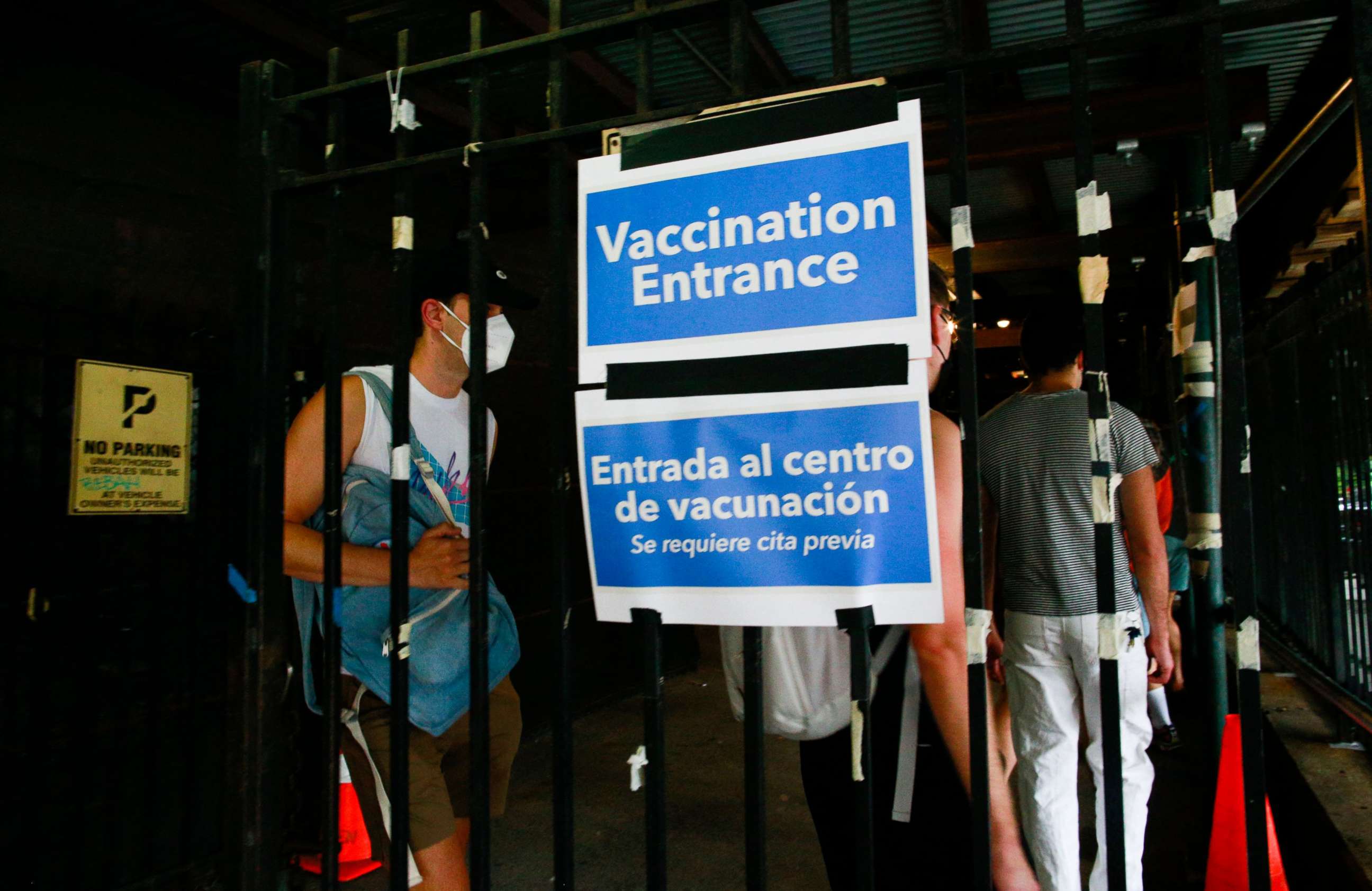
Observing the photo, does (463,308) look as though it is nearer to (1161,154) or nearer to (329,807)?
(329,807)

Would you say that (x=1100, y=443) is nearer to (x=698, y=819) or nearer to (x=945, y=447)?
(x=945, y=447)

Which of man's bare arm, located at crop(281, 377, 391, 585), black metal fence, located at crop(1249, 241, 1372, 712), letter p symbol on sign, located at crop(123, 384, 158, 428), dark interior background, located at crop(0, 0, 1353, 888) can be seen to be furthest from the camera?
black metal fence, located at crop(1249, 241, 1372, 712)

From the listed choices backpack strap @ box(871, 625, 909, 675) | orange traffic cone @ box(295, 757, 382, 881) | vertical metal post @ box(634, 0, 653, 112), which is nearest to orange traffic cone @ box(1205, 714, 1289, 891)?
backpack strap @ box(871, 625, 909, 675)

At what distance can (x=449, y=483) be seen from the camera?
2502 millimetres

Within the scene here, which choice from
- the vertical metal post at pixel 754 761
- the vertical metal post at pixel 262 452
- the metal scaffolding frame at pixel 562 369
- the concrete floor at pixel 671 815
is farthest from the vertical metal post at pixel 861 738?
the concrete floor at pixel 671 815

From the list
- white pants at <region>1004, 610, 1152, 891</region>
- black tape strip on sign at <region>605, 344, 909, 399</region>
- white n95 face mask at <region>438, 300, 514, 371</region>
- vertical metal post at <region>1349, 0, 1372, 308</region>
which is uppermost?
vertical metal post at <region>1349, 0, 1372, 308</region>

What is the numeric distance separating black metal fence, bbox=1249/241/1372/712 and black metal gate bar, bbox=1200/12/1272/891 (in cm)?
302

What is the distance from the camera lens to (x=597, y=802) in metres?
4.60

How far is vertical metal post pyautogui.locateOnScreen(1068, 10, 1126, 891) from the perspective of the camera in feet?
4.45

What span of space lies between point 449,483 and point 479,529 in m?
0.82

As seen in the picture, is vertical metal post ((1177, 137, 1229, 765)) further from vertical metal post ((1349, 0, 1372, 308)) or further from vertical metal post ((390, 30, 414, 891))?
vertical metal post ((390, 30, 414, 891))

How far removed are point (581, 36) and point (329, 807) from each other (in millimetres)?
1699

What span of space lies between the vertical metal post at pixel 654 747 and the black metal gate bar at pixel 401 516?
0.53m

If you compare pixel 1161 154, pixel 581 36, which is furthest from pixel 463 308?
pixel 1161 154
